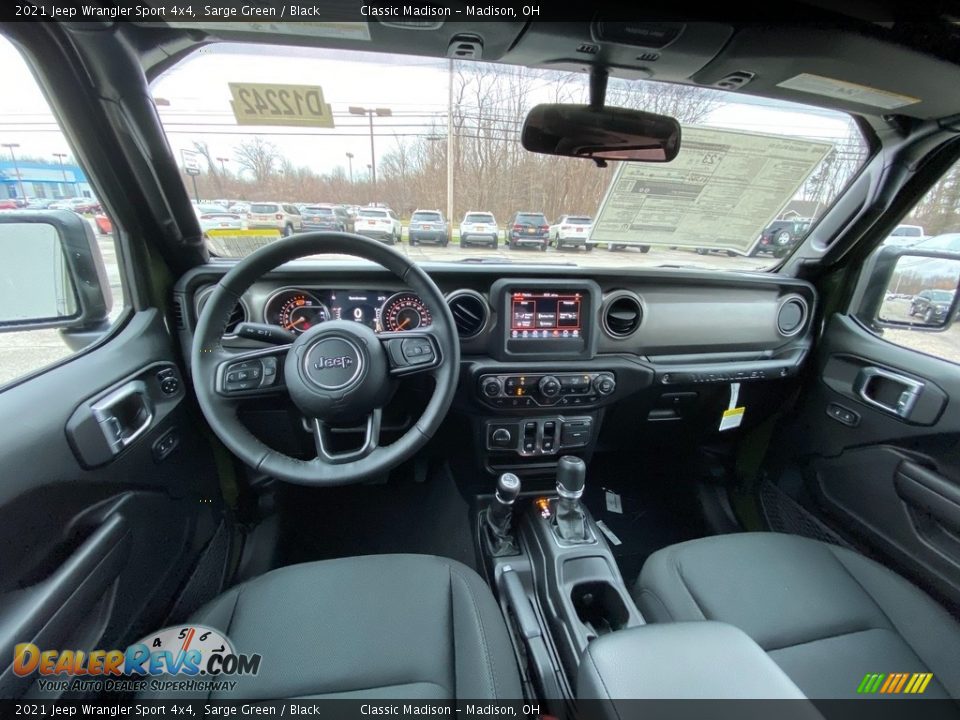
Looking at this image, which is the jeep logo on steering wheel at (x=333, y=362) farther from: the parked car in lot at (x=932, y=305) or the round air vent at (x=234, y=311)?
the parked car in lot at (x=932, y=305)

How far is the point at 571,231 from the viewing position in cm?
200

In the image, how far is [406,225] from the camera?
1.83m

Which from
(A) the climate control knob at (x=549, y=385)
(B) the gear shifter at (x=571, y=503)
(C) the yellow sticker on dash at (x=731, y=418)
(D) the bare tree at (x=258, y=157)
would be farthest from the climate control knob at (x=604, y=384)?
(D) the bare tree at (x=258, y=157)

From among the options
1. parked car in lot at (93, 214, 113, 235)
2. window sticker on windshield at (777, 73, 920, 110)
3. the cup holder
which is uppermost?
window sticker on windshield at (777, 73, 920, 110)

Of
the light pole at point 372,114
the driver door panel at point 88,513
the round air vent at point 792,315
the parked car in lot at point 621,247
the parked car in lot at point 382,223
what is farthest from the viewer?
the round air vent at point 792,315

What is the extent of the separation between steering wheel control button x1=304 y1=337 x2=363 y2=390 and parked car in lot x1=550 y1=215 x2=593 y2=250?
3.66 ft

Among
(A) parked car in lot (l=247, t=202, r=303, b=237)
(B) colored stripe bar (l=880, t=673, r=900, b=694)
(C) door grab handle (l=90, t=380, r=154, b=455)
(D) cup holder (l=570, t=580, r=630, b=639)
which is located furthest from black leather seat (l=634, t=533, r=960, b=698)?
(A) parked car in lot (l=247, t=202, r=303, b=237)

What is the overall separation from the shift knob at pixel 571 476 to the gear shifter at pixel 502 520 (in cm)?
20

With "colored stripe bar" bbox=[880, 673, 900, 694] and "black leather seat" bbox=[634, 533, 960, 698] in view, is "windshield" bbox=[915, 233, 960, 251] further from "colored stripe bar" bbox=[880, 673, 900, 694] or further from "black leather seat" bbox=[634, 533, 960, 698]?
"colored stripe bar" bbox=[880, 673, 900, 694]

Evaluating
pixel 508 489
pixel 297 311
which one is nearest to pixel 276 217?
pixel 297 311

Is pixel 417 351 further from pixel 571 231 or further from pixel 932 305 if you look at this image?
pixel 932 305

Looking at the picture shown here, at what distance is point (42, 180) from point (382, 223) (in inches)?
41.4

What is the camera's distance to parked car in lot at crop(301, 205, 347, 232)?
1743 millimetres

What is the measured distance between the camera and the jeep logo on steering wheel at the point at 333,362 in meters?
1.35
